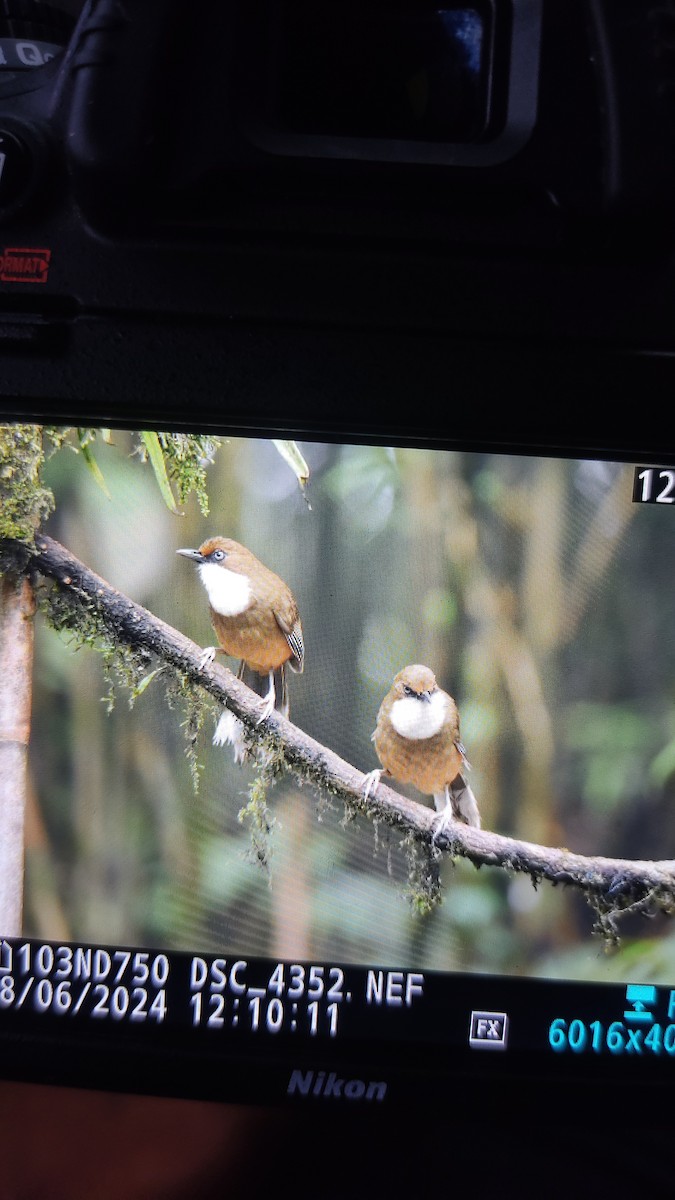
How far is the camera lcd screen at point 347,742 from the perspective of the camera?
562mm

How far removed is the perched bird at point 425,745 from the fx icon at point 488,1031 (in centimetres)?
11


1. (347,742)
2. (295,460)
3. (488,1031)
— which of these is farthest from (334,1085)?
(295,460)

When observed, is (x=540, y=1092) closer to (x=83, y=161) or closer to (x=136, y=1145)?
(x=136, y=1145)

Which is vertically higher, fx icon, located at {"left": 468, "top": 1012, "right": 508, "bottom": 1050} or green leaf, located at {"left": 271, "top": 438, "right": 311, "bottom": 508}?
green leaf, located at {"left": 271, "top": 438, "right": 311, "bottom": 508}

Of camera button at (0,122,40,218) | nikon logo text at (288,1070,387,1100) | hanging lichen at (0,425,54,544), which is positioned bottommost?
nikon logo text at (288,1070,387,1100)

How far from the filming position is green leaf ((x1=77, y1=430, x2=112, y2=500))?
0.57 metres

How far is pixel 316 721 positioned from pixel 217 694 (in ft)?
0.20

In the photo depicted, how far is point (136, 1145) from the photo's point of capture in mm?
598

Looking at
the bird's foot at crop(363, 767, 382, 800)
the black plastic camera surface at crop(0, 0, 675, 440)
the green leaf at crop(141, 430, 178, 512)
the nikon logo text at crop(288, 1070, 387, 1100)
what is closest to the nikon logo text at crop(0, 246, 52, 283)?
the black plastic camera surface at crop(0, 0, 675, 440)

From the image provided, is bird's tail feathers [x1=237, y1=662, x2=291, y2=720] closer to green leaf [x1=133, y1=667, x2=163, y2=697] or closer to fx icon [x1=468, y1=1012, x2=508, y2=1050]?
green leaf [x1=133, y1=667, x2=163, y2=697]

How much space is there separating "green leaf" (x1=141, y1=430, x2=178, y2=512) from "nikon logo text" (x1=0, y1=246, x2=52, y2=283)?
4.0 inches

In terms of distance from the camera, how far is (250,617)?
587mm

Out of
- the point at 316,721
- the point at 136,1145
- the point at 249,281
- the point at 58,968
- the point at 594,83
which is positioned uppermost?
the point at 594,83

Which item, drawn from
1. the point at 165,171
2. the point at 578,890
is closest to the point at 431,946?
the point at 578,890
